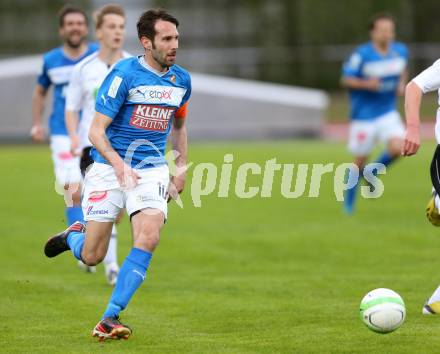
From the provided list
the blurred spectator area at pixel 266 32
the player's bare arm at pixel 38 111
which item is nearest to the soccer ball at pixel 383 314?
the player's bare arm at pixel 38 111

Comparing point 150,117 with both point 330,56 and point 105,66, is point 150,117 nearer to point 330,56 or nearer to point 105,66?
point 105,66

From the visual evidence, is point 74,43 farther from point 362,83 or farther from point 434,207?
point 362,83

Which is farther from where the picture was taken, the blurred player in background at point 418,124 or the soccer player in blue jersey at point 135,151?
the blurred player in background at point 418,124

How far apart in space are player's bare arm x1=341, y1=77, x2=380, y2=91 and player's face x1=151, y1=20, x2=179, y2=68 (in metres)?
7.95

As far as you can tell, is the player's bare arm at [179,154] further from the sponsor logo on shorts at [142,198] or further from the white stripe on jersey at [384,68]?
the white stripe on jersey at [384,68]

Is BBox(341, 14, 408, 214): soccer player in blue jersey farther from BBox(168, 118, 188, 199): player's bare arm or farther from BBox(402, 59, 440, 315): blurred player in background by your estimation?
BBox(168, 118, 188, 199): player's bare arm

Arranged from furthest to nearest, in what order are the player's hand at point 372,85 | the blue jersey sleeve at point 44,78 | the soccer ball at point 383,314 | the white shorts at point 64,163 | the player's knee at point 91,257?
the player's hand at point 372,85, the blue jersey sleeve at point 44,78, the white shorts at point 64,163, the player's knee at point 91,257, the soccer ball at point 383,314

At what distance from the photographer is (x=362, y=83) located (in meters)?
15.0

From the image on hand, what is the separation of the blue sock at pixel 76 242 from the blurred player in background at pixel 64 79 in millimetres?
2478

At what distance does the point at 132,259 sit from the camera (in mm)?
7164

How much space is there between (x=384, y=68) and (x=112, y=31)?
6.66 meters

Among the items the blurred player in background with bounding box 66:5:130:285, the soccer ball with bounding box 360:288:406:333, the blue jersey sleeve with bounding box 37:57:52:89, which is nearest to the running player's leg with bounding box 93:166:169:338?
the soccer ball with bounding box 360:288:406:333

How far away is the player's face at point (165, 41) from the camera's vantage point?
24.0ft

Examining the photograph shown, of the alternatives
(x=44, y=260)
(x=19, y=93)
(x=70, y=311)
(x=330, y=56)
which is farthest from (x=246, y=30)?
(x=70, y=311)
